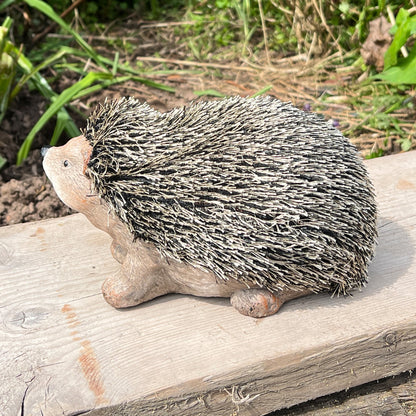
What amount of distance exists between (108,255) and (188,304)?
50 centimetres

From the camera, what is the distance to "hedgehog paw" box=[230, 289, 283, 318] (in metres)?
2.15

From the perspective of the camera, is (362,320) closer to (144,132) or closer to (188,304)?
(188,304)

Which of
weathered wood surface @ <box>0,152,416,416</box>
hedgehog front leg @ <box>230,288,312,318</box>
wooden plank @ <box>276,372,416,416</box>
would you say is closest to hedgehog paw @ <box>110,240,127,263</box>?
weathered wood surface @ <box>0,152,416,416</box>

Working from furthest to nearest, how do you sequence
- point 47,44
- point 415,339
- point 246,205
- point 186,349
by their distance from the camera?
point 47,44 → point 415,339 → point 186,349 → point 246,205

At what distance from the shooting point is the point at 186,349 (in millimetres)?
2100

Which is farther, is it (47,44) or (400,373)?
(47,44)

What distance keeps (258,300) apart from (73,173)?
2.79 feet

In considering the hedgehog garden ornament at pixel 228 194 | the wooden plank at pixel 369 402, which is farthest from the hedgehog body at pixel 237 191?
the wooden plank at pixel 369 402

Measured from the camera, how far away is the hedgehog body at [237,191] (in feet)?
6.33

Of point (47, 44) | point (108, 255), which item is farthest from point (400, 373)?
point (47, 44)

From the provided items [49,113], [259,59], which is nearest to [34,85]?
[49,113]

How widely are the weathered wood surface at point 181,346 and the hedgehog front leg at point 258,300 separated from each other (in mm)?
44

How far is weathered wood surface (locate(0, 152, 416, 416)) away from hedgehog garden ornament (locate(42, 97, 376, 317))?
15 cm

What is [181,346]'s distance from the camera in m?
2.11
